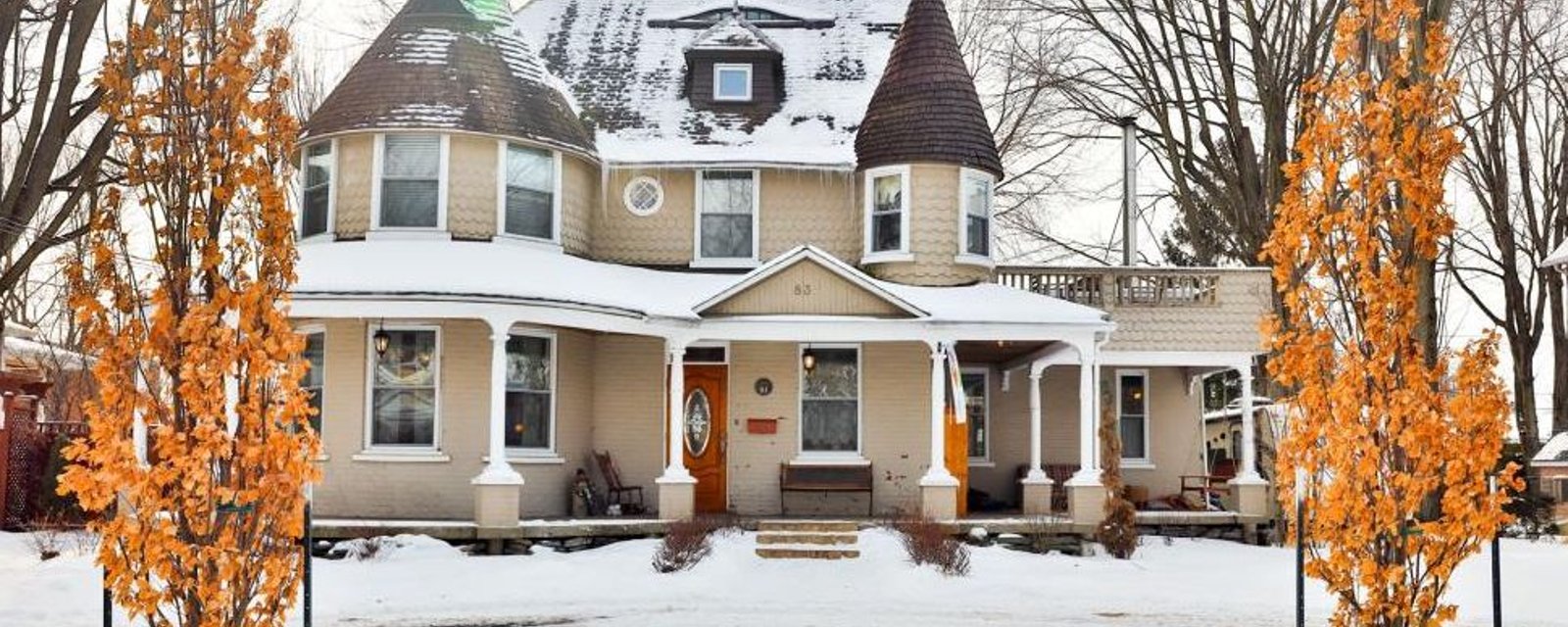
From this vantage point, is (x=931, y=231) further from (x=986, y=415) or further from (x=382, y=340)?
(x=382, y=340)

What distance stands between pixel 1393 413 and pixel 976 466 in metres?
14.1

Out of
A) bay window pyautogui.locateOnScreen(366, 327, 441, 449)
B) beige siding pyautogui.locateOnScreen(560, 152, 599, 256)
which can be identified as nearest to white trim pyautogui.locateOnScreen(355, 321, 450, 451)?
bay window pyautogui.locateOnScreen(366, 327, 441, 449)

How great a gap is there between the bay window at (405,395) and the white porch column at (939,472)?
20.0 ft

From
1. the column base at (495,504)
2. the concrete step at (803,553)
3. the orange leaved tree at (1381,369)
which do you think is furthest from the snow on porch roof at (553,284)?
the orange leaved tree at (1381,369)

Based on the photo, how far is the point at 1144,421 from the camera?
73.3 ft

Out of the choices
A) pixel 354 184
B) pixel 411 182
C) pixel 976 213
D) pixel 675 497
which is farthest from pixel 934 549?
pixel 354 184

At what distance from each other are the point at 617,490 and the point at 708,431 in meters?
1.60

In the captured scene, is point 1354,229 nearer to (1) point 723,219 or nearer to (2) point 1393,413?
(2) point 1393,413

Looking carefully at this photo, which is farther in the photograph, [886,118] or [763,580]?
[886,118]

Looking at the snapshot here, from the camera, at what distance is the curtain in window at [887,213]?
20547mm

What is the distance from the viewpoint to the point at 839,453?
20281 mm

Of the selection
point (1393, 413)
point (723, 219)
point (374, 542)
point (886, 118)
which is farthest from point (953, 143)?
point (1393, 413)

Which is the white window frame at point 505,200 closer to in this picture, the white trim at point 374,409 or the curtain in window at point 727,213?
the white trim at point 374,409

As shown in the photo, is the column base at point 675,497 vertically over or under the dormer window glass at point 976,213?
under
